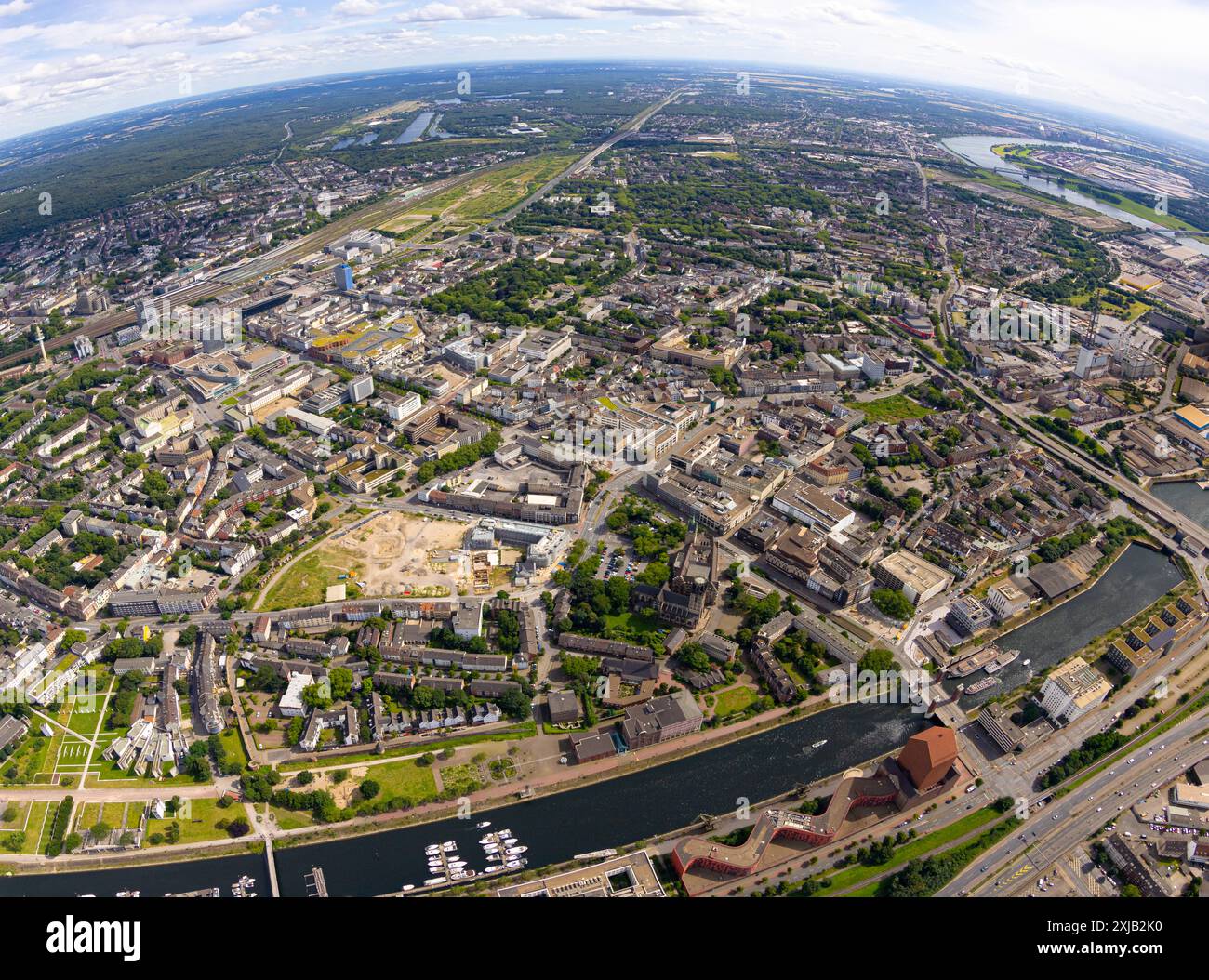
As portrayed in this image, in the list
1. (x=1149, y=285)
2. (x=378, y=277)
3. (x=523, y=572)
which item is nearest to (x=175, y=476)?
(x=523, y=572)

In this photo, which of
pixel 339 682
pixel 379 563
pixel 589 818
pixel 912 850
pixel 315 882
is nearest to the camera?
pixel 315 882

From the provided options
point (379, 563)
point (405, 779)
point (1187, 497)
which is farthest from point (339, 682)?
point (1187, 497)

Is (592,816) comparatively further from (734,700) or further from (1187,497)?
(1187,497)

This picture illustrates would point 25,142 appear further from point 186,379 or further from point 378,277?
point 186,379

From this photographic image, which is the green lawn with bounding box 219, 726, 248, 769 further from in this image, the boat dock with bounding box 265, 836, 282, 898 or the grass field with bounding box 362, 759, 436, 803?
the grass field with bounding box 362, 759, 436, 803
